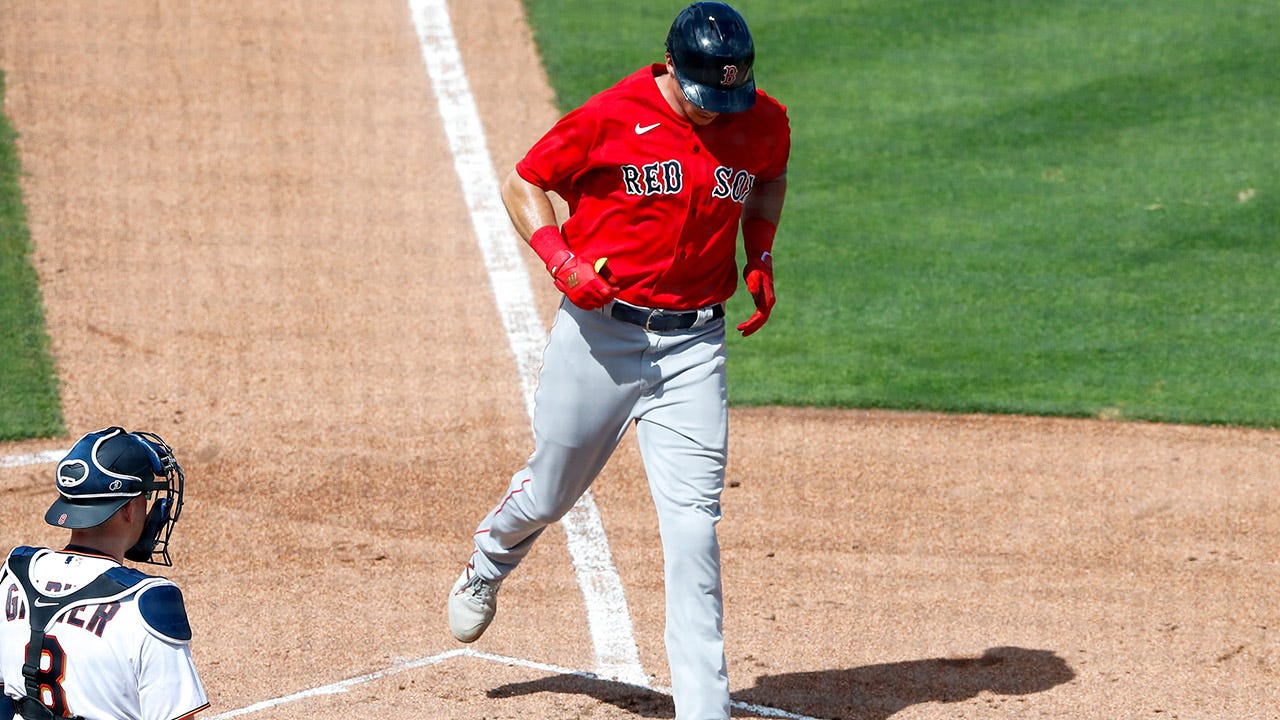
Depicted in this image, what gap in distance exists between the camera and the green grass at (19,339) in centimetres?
725

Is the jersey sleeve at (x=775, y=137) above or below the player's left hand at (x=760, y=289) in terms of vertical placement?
above

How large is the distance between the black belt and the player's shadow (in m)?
1.37

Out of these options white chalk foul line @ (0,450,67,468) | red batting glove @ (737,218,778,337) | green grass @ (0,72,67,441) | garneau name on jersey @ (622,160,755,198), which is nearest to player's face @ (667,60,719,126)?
Result: garneau name on jersey @ (622,160,755,198)

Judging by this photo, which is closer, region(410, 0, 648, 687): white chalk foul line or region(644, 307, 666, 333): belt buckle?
region(644, 307, 666, 333): belt buckle

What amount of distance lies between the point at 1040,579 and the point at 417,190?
5.47m

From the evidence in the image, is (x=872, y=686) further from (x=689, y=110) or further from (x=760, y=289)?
(x=689, y=110)

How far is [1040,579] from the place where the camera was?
19.7 ft

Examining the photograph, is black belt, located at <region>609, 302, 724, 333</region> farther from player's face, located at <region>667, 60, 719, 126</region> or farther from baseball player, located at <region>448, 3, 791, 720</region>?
player's face, located at <region>667, 60, 719, 126</region>

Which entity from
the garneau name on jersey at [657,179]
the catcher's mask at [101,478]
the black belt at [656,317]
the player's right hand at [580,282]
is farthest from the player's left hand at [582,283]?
the catcher's mask at [101,478]

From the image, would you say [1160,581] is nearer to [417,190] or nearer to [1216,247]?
[1216,247]

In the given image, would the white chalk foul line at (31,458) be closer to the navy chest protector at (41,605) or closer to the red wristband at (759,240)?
the red wristband at (759,240)

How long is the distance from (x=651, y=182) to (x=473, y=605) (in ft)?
5.53

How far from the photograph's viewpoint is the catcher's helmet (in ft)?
13.8

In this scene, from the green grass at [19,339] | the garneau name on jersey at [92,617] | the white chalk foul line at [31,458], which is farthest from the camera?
the green grass at [19,339]
